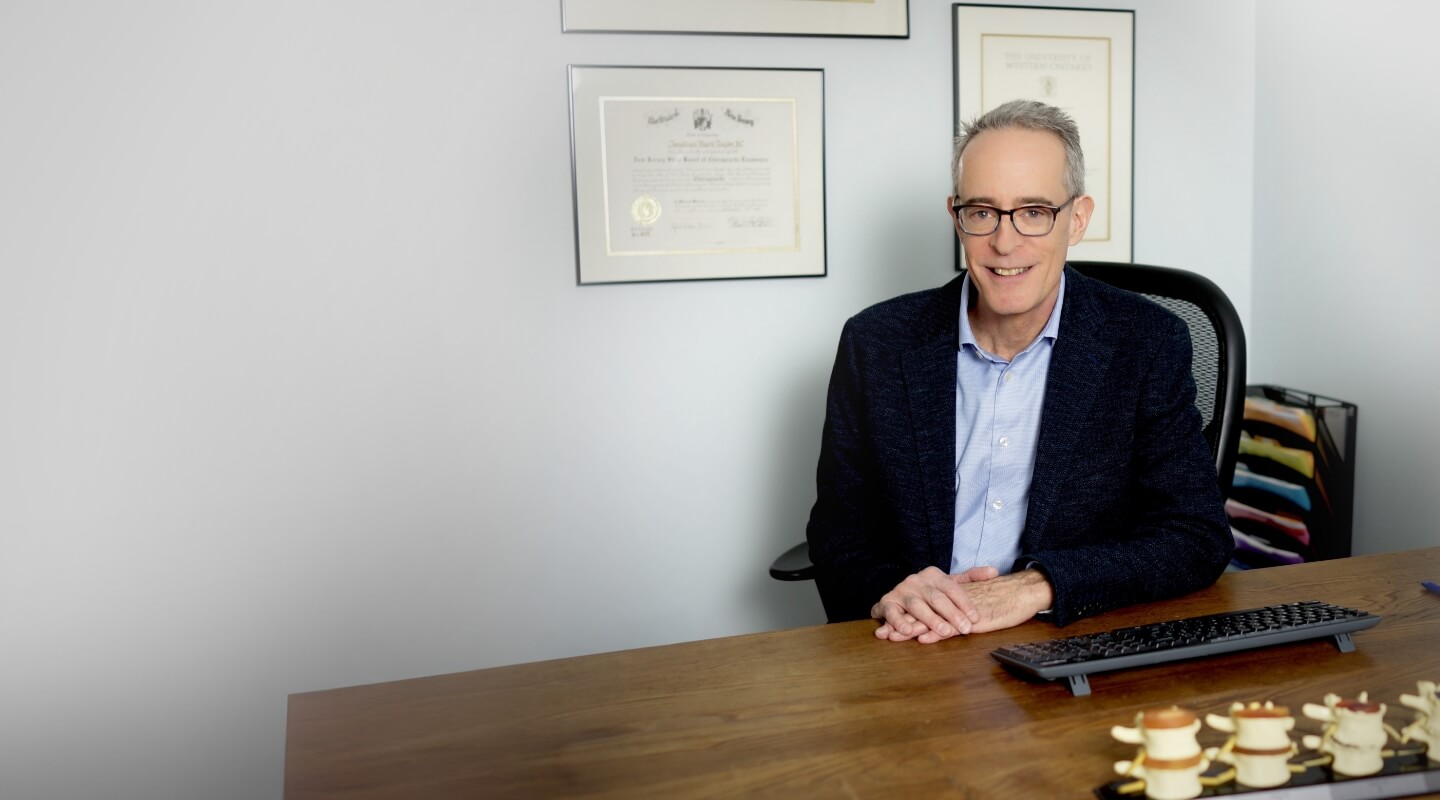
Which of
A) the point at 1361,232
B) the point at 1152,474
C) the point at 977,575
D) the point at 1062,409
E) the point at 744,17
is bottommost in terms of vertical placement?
the point at 977,575

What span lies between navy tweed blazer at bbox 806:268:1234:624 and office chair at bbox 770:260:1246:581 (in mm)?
93

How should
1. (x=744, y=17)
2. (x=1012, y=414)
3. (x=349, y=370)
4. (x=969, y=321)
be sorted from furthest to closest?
1. (x=744, y=17)
2. (x=349, y=370)
3. (x=969, y=321)
4. (x=1012, y=414)

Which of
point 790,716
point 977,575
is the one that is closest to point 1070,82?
point 977,575

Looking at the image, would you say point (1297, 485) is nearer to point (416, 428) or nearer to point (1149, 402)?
point (1149, 402)

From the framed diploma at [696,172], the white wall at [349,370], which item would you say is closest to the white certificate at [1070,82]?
the white wall at [349,370]

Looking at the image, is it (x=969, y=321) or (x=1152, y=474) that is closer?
(x=1152, y=474)

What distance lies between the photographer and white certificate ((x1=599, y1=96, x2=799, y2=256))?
8.29ft

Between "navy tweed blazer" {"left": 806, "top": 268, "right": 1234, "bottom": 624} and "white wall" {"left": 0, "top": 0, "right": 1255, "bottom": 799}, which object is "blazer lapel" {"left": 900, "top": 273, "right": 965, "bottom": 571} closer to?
"navy tweed blazer" {"left": 806, "top": 268, "right": 1234, "bottom": 624}

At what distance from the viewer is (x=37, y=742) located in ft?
7.55

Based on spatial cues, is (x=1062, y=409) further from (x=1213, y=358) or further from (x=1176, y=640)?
(x=1176, y=640)

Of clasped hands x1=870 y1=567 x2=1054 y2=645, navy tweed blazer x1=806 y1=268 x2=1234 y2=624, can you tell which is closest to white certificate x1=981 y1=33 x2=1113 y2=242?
navy tweed blazer x1=806 y1=268 x2=1234 y2=624

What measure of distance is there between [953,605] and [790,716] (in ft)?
1.16

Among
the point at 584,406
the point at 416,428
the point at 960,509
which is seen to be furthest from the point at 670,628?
the point at 960,509

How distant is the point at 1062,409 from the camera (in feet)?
5.85
